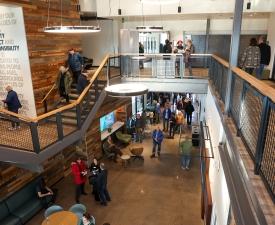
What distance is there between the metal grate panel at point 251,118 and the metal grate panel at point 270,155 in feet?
1.22

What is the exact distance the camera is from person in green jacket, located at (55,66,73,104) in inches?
324

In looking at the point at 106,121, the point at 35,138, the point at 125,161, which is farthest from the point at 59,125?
the point at 106,121

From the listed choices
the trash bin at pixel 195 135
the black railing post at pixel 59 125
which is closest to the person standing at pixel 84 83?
the black railing post at pixel 59 125

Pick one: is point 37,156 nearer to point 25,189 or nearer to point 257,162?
point 25,189

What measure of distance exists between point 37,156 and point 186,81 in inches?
246

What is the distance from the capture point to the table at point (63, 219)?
6.28m

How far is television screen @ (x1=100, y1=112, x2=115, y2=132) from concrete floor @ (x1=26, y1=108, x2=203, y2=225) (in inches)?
69.3

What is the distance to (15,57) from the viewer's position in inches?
306

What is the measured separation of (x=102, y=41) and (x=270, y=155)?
12.3 m

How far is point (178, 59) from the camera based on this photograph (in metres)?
9.60

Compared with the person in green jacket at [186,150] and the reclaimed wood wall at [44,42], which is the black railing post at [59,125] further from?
the person in green jacket at [186,150]

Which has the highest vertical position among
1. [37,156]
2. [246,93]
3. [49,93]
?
[246,93]

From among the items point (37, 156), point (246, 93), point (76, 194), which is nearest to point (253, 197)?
point (246, 93)

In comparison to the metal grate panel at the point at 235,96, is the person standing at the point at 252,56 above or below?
above
